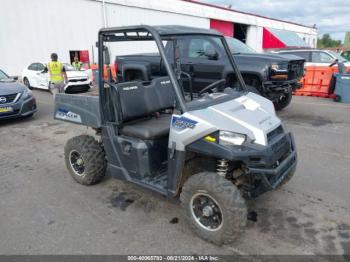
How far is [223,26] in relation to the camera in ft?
109

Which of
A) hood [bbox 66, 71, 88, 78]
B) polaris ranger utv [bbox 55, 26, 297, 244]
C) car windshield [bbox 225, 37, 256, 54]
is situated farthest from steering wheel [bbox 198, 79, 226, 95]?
hood [bbox 66, 71, 88, 78]

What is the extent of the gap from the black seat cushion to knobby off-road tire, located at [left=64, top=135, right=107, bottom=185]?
0.72 metres

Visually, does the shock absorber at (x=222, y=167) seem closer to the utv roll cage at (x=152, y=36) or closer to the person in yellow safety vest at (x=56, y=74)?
the utv roll cage at (x=152, y=36)

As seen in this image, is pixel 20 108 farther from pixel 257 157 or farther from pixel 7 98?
pixel 257 157

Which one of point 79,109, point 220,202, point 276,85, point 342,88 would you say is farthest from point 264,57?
point 220,202

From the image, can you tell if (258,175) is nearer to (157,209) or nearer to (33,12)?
(157,209)

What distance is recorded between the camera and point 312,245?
10.2ft

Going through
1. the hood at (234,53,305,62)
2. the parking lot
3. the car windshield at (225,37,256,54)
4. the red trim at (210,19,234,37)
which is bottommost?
the parking lot

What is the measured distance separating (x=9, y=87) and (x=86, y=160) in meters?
5.19

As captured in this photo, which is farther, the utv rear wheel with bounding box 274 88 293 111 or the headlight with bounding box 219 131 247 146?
the utv rear wheel with bounding box 274 88 293 111

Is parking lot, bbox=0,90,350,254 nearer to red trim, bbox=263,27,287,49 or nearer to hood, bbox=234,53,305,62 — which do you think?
hood, bbox=234,53,305,62

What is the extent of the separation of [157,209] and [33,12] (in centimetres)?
1799

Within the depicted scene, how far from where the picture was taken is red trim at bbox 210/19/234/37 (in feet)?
104

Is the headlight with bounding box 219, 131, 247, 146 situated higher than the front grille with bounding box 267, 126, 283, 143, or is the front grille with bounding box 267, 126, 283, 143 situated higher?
the headlight with bounding box 219, 131, 247, 146
